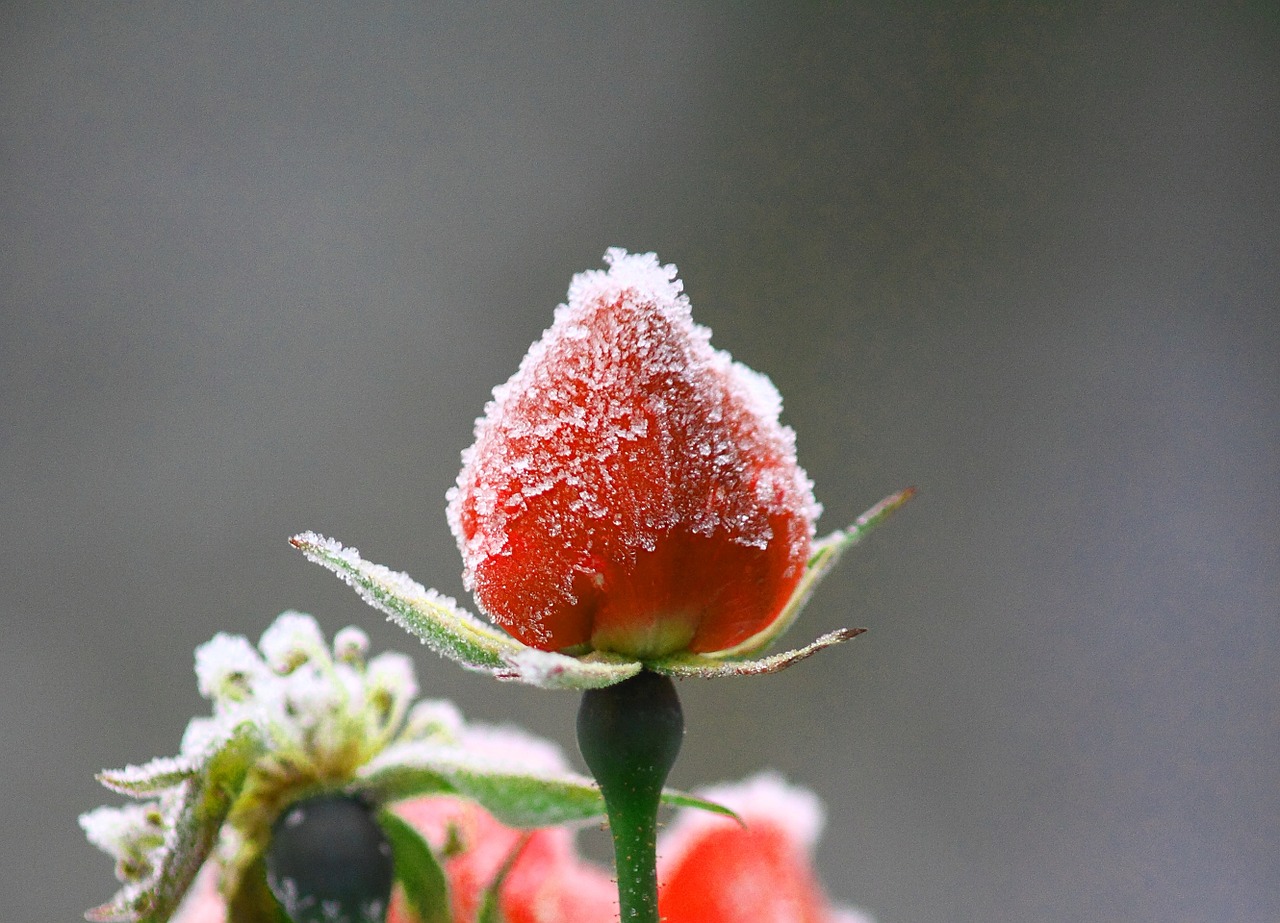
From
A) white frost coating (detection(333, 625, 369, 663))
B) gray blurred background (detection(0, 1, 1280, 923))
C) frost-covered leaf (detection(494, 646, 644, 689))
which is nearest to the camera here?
frost-covered leaf (detection(494, 646, 644, 689))

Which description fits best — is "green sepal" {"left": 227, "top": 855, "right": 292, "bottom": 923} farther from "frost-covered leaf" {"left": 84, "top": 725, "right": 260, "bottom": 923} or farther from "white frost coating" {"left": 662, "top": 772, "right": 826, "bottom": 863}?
"white frost coating" {"left": 662, "top": 772, "right": 826, "bottom": 863}

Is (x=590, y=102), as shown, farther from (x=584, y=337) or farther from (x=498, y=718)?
(x=584, y=337)

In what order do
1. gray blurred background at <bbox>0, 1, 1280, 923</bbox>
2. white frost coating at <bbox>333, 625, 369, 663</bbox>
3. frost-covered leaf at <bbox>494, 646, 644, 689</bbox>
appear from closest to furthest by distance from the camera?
1. frost-covered leaf at <bbox>494, 646, 644, 689</bbox>
2. white frost coating at <bbox>333, 625, 369, 663</bbox>
3. gray blurred background at <bbox>0, 1, 1280, 923</bbox>

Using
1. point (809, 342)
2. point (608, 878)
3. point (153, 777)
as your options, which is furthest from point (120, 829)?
point (809, 342)

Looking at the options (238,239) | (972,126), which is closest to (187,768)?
(238,239)

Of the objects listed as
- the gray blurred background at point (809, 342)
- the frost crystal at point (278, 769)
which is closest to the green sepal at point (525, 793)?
the frost crystal at point (278, 769)

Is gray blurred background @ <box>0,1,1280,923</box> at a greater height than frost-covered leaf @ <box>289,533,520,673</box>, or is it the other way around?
gray blurred background @ <box>0,1,1280,923</box>

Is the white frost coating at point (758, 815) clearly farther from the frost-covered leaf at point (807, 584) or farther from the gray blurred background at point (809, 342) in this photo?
the gray blurred background at point (809, 342)

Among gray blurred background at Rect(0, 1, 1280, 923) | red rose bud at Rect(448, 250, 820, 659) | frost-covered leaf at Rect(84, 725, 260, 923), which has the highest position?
gray blurred background at Rect(0, 1, 1280, 923)

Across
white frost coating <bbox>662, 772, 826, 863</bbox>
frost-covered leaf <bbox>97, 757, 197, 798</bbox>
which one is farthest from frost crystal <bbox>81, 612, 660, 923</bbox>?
white frost coating <bbox>662, 772, 826, 863</bbox>
